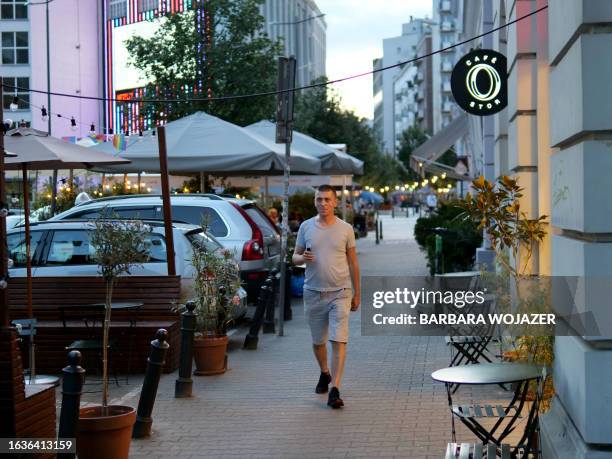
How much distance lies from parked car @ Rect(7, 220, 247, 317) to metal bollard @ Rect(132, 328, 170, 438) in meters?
4.81

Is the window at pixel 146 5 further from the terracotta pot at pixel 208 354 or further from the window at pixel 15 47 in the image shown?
the window at pixel 15 47

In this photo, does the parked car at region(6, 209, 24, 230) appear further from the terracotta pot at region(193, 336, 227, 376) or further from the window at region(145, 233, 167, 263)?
the terracotta pot at region(193, 336, 227, 376)

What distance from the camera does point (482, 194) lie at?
8.84 meters

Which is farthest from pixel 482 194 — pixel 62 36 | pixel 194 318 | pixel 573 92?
pixel 62 36

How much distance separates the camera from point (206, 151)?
18.4 metres

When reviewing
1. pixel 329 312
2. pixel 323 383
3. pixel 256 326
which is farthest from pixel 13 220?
pixel 329 312

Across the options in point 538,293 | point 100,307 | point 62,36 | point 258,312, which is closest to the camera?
point 538,293

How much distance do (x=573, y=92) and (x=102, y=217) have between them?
15.2ft

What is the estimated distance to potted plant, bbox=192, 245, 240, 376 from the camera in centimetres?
1066

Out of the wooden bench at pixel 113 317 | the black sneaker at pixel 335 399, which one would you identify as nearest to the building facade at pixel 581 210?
the black sneaker at pixel 335 399

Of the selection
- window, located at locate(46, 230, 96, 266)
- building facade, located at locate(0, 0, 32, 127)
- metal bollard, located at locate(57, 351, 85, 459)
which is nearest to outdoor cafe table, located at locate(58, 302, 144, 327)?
window, located at locate(46, 230, 96, 266)

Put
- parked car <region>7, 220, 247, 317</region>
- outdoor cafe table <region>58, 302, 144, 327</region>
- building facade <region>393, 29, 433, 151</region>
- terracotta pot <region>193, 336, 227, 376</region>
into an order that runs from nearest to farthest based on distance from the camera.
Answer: outdoor cafe table <region>58, 302, 144, 327</region> → terracotta pot <region>193, 336, 227, 376</region> → parked car <region>7, 220, 247, 317</region> → building facade <region>393, 29, 433, 151</region>

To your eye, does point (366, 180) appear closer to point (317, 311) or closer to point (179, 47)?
point (179, 47)

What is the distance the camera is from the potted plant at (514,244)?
24.5ft
